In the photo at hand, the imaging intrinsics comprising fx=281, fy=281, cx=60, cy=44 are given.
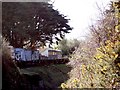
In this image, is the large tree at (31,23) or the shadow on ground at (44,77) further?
the large tree at (31,23)

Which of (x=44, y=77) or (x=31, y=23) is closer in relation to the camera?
(x=44, y=77)

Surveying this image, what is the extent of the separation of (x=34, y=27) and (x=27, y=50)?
592 centimetres

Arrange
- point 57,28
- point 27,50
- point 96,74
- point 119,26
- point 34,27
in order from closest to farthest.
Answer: point 119,26
point 96,74
point 34,27
point 57,28
point 27,50

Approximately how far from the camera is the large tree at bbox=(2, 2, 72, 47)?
2470 centimetres

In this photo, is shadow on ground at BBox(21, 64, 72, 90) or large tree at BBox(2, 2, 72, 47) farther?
large tree at BBox(2, 2, 72, 47)

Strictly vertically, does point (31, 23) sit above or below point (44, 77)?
above

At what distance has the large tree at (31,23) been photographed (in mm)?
24705

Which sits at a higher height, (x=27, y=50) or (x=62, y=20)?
(x=62, y=20)

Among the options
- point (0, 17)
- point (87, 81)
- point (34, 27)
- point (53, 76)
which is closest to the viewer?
point (87, 81)

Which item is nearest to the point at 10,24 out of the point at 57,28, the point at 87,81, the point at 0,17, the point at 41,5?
the point at 0,17

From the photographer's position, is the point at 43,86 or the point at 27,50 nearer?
the point at 43,86

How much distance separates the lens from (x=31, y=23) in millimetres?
26797

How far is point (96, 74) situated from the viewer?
553cm

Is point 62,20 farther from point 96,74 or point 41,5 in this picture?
point 96,74
